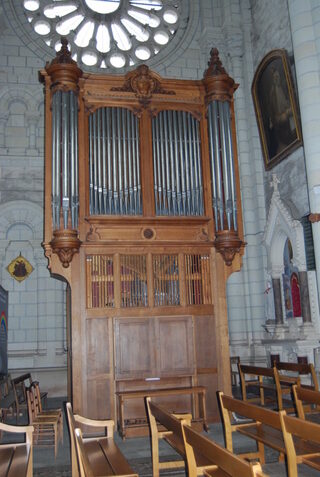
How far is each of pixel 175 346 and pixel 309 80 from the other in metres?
6.07

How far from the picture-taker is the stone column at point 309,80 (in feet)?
33.0

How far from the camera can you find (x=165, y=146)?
9.85m

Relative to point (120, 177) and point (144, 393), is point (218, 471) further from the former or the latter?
point (120, 177)

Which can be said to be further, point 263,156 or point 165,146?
point 263,156

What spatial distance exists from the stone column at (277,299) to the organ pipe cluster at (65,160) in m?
6.31

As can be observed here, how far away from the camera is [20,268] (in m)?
14.0

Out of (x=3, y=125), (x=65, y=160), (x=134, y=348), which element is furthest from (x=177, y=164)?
(x=3, y=125)

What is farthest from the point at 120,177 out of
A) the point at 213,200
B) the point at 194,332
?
the point at 194,332

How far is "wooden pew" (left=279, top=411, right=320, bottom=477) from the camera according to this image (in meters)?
4.03

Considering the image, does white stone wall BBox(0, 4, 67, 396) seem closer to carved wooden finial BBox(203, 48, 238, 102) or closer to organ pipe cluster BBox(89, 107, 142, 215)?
Answer: organ pipe cluster BBox(89, 107, 142, 215)

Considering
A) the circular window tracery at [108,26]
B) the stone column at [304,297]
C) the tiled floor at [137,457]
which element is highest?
the circular window tracery at [108,26]

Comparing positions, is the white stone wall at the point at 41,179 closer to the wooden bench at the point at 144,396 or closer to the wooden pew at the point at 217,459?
the wooden bench at the point at 144,396

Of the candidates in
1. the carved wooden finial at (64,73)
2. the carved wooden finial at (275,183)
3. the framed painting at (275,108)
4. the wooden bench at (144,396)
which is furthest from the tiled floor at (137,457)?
the framed painting at (275,108)

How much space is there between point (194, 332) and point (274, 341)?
4.42 meters
